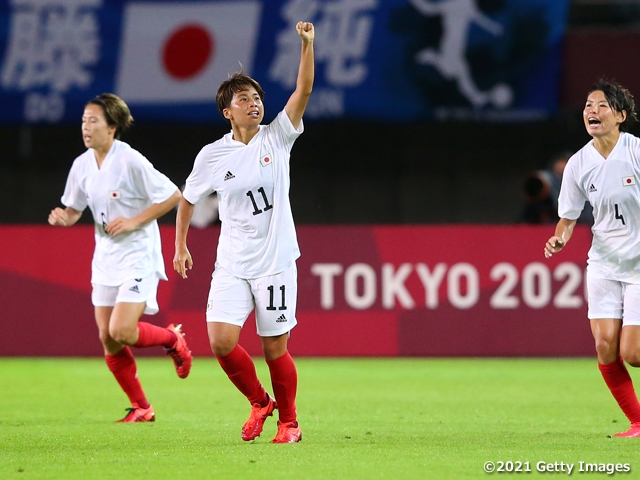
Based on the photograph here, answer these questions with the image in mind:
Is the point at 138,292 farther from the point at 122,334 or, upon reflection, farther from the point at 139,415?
the point at 139,415

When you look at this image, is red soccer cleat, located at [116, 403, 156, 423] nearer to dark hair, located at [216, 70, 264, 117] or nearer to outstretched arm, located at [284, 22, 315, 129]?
dark hair, located at [216, 70, 264, 117]

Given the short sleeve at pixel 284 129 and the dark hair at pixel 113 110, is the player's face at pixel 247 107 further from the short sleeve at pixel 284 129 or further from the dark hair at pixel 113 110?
the dark hair at pixel 113 110

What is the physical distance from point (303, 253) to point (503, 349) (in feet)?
7.98

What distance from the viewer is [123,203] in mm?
7840

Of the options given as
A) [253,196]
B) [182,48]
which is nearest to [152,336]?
[253,196]

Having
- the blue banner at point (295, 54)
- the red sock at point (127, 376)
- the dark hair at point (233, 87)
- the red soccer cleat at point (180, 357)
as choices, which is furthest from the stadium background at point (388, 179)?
the dark hair at point (233, 87)

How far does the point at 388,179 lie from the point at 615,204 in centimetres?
1110

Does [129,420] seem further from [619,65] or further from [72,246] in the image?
[619,65]

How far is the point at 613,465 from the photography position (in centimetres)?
564

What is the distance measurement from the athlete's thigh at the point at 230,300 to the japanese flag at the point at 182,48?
9.16 meters

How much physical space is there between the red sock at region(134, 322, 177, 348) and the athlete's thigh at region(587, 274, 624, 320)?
3028 millimetres

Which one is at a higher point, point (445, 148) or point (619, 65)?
point (619, 65)

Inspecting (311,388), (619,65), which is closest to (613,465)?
(311,388)

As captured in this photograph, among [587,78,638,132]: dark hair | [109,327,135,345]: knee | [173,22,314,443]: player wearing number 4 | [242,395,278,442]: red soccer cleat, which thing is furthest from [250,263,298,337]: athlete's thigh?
[587,78,638,132]: dark hair
